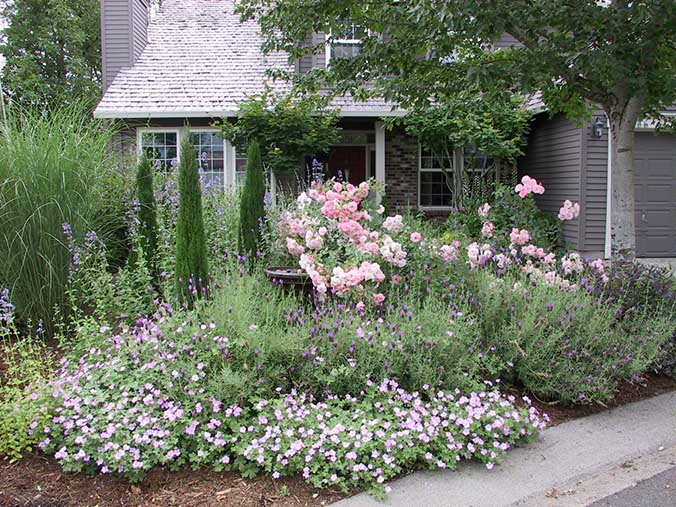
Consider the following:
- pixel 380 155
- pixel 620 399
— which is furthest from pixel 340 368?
pixel 380 155

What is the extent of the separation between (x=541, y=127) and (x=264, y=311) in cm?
955

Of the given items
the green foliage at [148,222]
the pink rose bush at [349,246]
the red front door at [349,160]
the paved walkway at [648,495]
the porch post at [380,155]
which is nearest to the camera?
the paved walkway at [648,495]

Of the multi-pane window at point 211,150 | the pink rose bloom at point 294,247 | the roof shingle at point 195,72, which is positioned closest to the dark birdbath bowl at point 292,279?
the pink rose bloom at point 294,247

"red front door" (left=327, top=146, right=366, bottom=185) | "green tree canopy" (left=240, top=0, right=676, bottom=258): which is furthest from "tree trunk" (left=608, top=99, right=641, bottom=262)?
"red front door" (left=327, top=146, right=366, bottom=185)

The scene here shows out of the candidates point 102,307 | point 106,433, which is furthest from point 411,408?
point 102,307

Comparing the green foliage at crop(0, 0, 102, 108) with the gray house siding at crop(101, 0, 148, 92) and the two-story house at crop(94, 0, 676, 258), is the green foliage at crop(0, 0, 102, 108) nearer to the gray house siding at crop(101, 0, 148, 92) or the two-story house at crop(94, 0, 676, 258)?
the gray house siding at crop(101, 0, 148, 92)

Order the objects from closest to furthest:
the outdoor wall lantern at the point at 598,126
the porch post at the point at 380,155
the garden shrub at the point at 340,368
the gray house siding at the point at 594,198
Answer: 1. the garden shrub at the point at 340,368
2. the outdoor wall lantern at the point at 598,126
3. the gray house siding at the point at 594,198
4. the porch post at the point at 380,155

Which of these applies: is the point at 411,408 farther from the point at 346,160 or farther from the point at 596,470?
the point at 346,160

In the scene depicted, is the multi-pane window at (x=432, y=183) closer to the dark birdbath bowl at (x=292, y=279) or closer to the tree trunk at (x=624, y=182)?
the tree trunk at (x=624, y=182)

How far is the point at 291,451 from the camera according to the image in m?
2.93

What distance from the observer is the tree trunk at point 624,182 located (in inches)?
213

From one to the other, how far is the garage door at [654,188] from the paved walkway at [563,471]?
732 centimetres

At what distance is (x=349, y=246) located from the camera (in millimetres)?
5012

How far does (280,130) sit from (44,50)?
15269 mm
